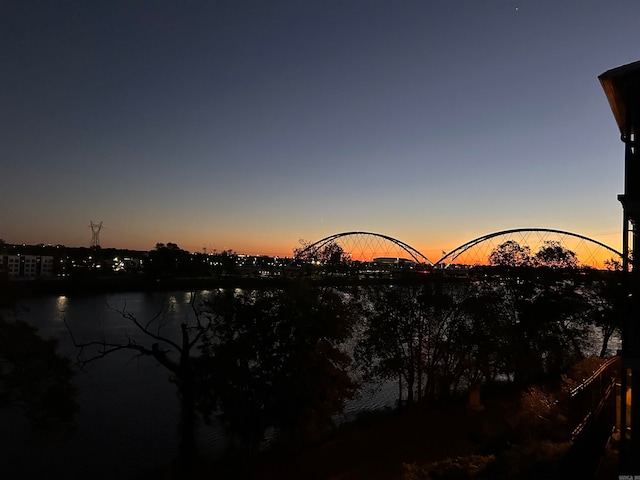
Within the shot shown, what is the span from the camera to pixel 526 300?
2106cm

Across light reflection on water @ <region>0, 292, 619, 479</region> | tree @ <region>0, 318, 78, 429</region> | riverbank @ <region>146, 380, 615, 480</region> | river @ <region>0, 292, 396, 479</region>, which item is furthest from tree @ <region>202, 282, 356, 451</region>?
tree @ <region>0, 318, 78, 429</region>

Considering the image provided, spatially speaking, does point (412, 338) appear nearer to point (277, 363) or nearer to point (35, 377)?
point (277, 363)

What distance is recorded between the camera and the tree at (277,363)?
A: 13.5m

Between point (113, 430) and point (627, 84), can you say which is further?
point (113, 430)

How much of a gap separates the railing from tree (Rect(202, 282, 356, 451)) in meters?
6.97

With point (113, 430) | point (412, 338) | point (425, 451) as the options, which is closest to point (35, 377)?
point (113, 430)

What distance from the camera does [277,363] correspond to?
13.8m

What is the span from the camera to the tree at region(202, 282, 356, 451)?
13492mm

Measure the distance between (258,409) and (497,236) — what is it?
213 ft

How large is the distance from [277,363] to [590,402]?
8.03 m

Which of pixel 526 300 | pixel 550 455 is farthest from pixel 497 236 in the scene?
pixel 550 455

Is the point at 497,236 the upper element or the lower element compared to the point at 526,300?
upper

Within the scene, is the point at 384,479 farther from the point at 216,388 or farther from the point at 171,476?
the point at 171,476

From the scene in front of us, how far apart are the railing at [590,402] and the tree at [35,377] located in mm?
12210
